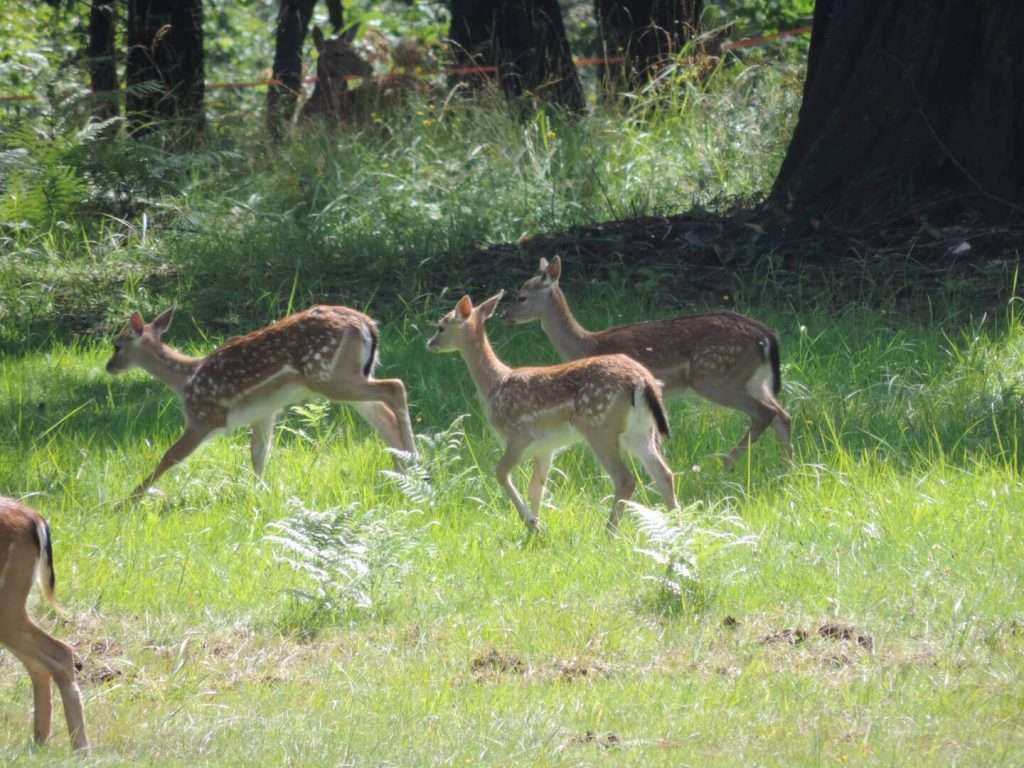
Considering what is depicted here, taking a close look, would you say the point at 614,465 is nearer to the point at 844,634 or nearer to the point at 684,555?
the point at 684,555

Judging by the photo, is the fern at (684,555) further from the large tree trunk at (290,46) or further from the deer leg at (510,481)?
the large tree trunk at (290,46)

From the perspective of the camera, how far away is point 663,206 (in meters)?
14.1

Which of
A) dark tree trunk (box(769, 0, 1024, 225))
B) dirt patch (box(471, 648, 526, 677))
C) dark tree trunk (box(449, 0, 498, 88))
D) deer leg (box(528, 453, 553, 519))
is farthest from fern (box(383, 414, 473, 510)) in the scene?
dark tree trunk (box(449, 0, 498, 88))

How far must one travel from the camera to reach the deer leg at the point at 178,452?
9.50 m

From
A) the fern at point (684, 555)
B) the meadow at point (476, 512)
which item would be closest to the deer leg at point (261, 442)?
the meadow at point (476, 512)

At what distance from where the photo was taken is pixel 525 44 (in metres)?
17.1

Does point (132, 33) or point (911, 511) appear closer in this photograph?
point (911, 511)

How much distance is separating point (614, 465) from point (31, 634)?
355 centimetres

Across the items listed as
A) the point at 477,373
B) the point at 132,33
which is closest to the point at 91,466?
the point at 477,373

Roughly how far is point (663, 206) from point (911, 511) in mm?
6310

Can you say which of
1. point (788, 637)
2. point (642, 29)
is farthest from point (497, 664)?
point (642, 29)

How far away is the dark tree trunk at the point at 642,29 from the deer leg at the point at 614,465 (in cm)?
870

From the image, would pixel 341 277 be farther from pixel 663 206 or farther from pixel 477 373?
pixel 477 373

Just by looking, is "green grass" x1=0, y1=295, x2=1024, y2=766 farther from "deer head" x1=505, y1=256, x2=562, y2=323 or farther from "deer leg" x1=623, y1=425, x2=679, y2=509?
"deer head" x1=505, y1=256, x2=562, y2=323
